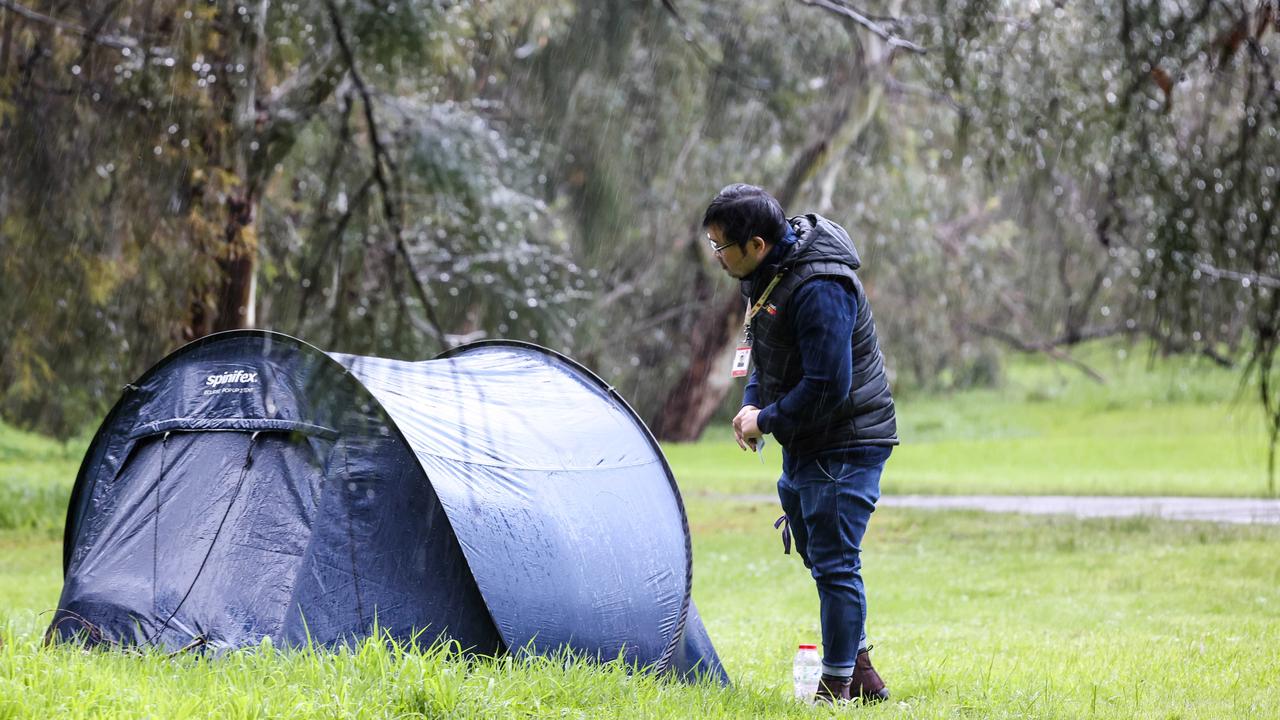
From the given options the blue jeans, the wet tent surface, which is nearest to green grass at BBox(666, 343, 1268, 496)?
the wet tent surface

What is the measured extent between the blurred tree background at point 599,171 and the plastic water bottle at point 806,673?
1.64 meters

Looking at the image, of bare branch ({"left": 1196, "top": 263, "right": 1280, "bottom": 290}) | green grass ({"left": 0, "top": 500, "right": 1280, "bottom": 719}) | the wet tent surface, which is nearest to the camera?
green grass ({"left": 0, "top": 500, "right": 1280, "bottom": 719})

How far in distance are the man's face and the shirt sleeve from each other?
0.20m

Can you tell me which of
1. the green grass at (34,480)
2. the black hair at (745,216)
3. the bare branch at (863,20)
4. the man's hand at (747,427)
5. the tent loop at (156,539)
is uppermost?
the bare branch at (863,20)

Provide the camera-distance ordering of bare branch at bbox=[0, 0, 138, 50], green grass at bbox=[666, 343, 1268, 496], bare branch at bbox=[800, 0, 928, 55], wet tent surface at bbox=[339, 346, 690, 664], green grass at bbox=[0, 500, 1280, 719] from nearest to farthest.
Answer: green grass at bbox=[0, 500, 1280, 719] < wet tent surface at bbox=[339, 346, 690, 664] < bare branch at bbox=[800, 0, 928, 55] < bare branch at bbox=[0, 0, 138, 50] < green grass at bbox=[666, 343, 1268, 496]

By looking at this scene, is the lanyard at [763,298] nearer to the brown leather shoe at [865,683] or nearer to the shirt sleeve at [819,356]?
the shirt sleeve at [819,356]

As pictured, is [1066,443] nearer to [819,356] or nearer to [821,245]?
[821,245]

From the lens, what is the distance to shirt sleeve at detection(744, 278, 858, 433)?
4324 mm

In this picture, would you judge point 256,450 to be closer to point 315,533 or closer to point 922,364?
point 315,533

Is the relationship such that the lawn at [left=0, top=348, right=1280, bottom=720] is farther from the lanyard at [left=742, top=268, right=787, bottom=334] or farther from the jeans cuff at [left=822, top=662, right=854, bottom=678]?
the lanyard at [left=742, top=268, right=787, bottom=334]

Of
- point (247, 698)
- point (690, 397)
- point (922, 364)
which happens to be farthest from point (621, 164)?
point (247, 698)

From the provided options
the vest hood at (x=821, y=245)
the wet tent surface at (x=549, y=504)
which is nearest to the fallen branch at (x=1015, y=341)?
the wet tent surface at (x=549, y=504)

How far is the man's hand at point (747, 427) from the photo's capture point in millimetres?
4480

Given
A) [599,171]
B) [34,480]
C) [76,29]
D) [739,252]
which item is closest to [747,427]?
[739,252]
